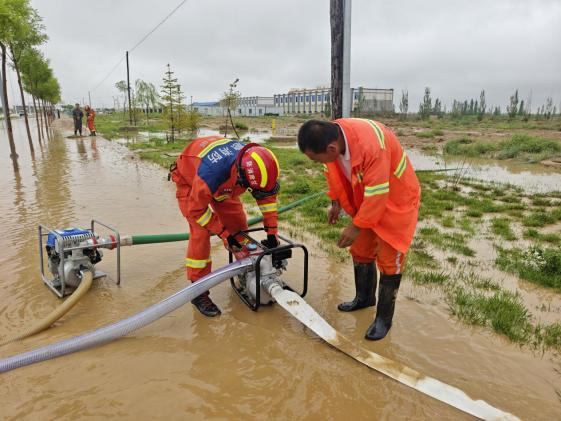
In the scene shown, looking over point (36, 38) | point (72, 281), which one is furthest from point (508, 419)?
point (36, 38)

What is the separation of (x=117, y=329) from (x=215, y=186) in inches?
52.8

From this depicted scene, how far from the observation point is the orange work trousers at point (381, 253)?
287cm

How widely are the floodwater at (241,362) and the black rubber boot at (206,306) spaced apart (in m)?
0.10

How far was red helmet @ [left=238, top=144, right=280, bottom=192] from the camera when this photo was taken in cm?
303

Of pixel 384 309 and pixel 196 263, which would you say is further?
pixel 196 263

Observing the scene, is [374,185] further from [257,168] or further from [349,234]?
[257,168]

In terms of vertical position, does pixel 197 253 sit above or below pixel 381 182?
below

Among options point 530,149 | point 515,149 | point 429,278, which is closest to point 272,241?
point 429,278

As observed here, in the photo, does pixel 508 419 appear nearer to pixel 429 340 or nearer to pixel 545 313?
pixel 429 340

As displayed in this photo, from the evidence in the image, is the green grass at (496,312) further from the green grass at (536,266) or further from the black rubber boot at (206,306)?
the black rubber boot at (206,306)

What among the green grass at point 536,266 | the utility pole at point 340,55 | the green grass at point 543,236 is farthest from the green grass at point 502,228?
the utility pole at point 340,55

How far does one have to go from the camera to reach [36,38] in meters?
15.9

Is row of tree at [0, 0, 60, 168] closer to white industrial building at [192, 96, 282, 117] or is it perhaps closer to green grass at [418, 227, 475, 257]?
green grass at [418, 227, 475, 257]

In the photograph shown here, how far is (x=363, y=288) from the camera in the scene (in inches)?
139
